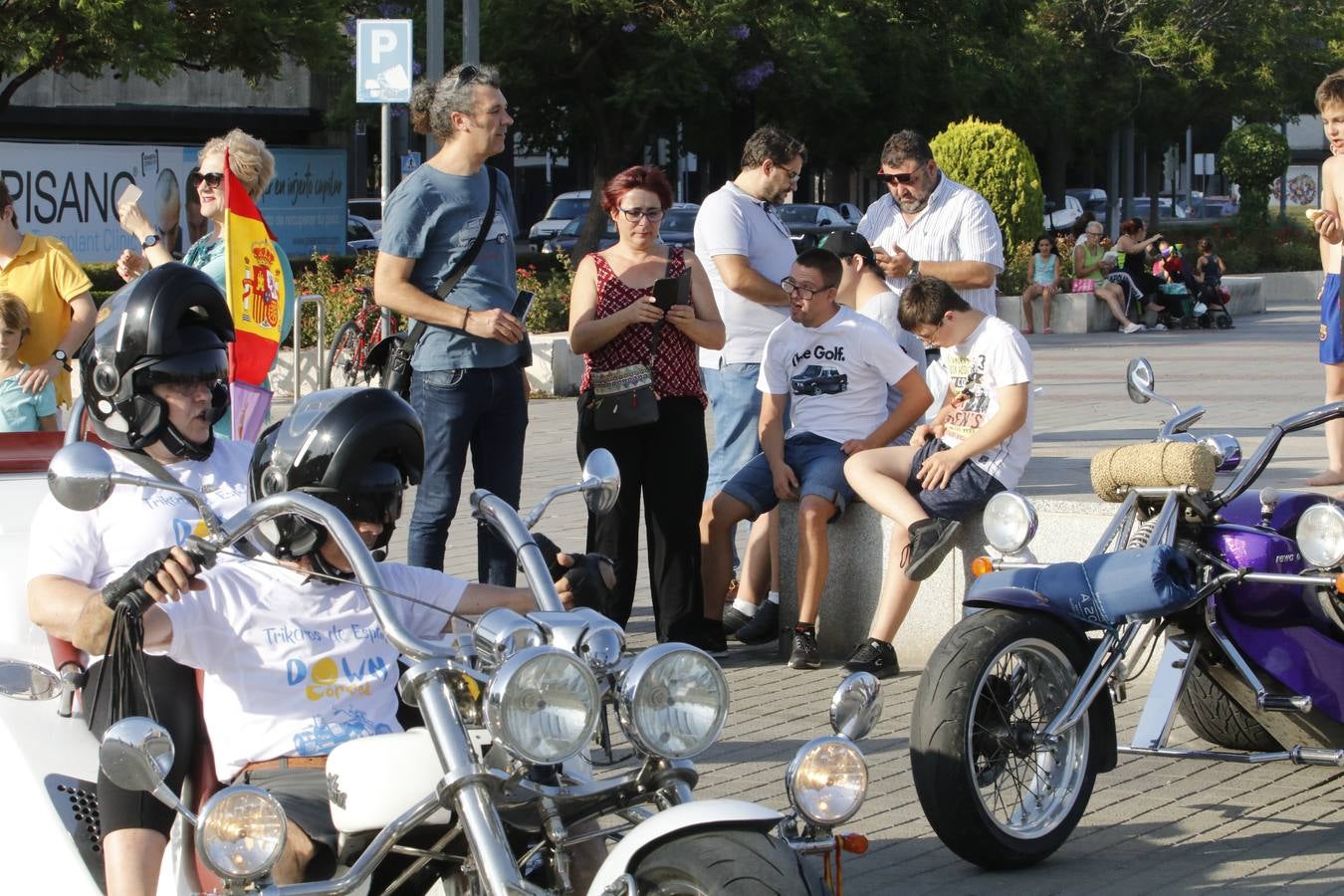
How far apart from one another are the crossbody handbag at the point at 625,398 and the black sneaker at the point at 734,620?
921 mm

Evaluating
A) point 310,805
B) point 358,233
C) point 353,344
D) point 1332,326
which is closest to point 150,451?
point 310,805

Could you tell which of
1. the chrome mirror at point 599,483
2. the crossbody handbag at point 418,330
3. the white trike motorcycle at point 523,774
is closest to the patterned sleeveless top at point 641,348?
the crossbody handbag at point 418,330

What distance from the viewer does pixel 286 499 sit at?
9.66ft

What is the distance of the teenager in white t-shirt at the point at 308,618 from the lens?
3.20m

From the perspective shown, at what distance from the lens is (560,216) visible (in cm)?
→ 3997

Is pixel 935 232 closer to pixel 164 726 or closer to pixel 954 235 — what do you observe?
pixel 954 235

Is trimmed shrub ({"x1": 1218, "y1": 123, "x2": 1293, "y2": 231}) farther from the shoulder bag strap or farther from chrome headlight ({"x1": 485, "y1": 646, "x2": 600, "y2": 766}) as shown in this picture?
chrome headlight ({"x1": 485, "y1": 646, "x2": 600, "y2": 766})

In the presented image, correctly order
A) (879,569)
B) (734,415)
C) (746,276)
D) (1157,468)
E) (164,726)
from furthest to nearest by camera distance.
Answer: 1. (734,415)
2. (746,276)
3. (879,569)
4. (1157,468)
5. (164,726)

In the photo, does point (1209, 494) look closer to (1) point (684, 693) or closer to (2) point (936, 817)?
(2) point (936, 817)

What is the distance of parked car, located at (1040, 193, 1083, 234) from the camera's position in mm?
43312

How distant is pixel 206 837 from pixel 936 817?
239 cm

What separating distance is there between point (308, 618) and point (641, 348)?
140 inches

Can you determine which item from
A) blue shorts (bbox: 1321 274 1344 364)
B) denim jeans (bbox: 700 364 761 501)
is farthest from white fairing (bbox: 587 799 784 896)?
blue shorts (bbox: 1321 274 1344 364)

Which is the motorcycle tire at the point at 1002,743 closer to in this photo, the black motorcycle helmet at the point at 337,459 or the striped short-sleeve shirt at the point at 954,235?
the black motorcycle helmet at the point at 337,459
